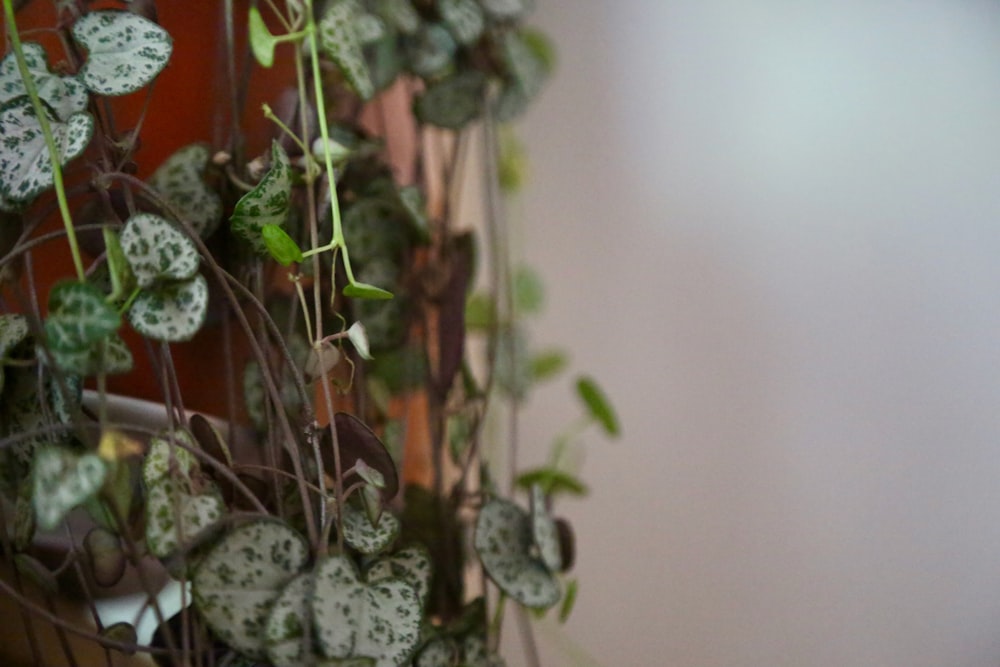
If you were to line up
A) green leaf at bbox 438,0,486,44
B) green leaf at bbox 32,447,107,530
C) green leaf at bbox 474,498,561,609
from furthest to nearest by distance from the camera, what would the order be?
green leaf at bbox 438,0,486,44
green leaf at bbox 474,498,561,609
green leaf at bbox 32,447,107,530

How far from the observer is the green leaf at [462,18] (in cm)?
80

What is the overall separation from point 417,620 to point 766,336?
67 centimetres

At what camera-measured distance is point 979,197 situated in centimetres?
87

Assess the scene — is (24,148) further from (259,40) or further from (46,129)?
(259,40)

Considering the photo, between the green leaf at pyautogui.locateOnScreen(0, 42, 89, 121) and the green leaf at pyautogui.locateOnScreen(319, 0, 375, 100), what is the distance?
7.3 inches

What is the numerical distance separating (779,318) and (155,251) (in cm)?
78

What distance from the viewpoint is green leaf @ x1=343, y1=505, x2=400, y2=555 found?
0.56 meters

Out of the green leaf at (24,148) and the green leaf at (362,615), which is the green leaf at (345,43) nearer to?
the green leaf at (24,148)

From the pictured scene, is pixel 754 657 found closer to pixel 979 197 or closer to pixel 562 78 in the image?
pixel 979 197

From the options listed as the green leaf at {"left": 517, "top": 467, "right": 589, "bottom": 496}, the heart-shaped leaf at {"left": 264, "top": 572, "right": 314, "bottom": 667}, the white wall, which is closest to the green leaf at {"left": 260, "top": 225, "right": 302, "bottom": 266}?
the heart-shaped leaf at {"left": 264, "top": 572, "right": 314, "bottom": 667}

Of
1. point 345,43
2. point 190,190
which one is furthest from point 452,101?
point 190,190

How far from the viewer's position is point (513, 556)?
708 mm

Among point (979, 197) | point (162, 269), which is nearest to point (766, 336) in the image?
point (979, 197)

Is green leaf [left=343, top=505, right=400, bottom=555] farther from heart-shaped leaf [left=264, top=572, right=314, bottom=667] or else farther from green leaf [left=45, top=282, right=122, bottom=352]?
green leaf [left=45, top=282, right=122, bottom=352]
